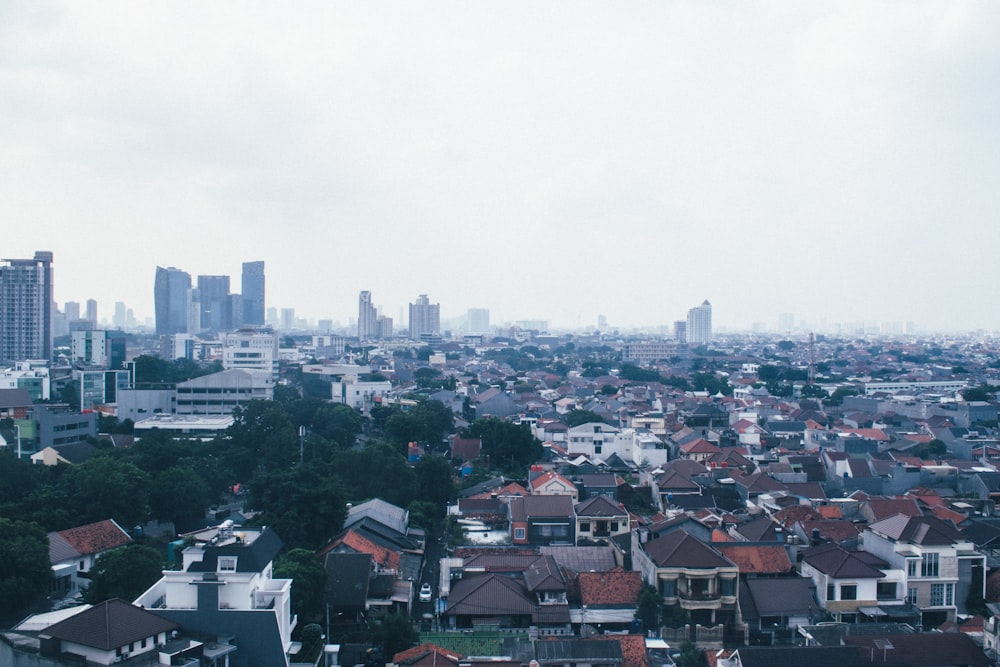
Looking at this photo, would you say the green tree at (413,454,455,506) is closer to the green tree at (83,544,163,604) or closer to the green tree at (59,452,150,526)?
the green tree at (59,452,150,526)

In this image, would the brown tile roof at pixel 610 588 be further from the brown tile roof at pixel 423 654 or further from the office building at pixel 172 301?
the office building at pixel 172 301

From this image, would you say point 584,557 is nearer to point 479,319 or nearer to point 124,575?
point 124,575

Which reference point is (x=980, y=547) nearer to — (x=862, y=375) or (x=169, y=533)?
(x=169, y=533)

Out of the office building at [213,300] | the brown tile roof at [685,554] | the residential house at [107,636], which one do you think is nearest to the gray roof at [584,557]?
the brown tile roof at [685,554]

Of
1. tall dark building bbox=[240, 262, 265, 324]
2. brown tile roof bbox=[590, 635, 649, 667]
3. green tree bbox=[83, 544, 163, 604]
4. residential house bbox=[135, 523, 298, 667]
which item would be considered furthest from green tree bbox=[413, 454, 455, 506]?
tall dark building bbox=[240, 262, 265, 324]

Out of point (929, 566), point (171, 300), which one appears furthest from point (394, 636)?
point (171, 300)

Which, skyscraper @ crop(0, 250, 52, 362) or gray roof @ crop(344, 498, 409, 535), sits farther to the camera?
skyscraper @ crop(0, 250, 52, 362)
